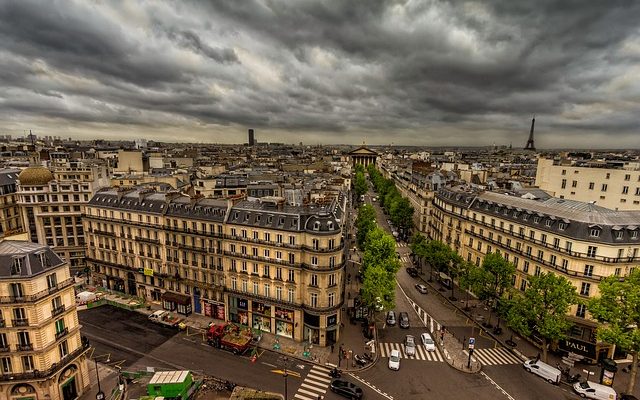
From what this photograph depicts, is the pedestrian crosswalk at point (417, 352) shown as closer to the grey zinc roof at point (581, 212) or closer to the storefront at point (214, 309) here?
the storefront at point (214, 309)

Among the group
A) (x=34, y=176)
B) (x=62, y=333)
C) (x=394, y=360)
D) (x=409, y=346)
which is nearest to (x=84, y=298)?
(x=62, y=333)

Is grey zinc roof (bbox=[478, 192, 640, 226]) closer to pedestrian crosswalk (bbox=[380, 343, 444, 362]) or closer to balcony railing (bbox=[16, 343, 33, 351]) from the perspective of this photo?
pedestrian crosswalk (bbox=[380, 343, 444, 362])

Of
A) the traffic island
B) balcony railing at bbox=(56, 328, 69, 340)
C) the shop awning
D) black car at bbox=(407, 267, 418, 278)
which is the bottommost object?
the traffic island

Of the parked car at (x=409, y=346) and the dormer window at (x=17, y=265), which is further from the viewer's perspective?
the parked car at (x=409, y=346)

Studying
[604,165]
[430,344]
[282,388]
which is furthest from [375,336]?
[604,165]

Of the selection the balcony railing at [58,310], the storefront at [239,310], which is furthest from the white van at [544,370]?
the balcony railing at [58,310]

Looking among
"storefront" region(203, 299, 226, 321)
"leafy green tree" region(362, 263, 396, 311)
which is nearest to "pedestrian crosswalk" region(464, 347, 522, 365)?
"leafy green tree" region(362, 263, 396, 311)

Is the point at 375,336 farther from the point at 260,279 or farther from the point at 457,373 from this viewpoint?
the point at 260,279
